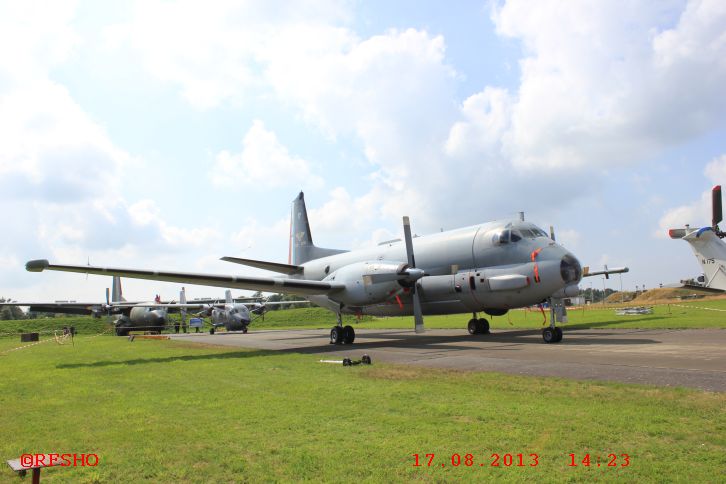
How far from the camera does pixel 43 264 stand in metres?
16.3

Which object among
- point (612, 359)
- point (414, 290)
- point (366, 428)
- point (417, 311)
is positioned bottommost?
point (612, 359)

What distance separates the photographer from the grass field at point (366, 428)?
4980mm

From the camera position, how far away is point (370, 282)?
2098 cm

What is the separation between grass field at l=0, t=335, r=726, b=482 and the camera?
498 centimetres

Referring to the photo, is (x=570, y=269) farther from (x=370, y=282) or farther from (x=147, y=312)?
(x=147, y=312)

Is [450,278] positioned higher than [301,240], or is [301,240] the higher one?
[301,240]

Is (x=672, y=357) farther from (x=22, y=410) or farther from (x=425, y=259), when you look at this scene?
(x=22, y=410)

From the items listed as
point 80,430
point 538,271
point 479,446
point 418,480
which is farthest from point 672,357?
point 80,430

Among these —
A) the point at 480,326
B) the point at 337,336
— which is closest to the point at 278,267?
the point at 337,336

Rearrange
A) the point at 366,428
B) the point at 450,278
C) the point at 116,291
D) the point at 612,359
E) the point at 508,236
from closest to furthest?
the point at 366,428
the point at 612,359
the point at 508,236
the point at 450,278
the point at 116,291

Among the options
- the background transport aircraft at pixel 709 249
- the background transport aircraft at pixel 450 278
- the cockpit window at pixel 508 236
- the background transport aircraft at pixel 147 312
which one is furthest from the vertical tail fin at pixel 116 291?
the background transport aircraft at pixel 709 249

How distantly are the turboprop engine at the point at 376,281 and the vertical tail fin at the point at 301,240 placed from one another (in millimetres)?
9326

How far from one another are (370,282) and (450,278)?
403cm

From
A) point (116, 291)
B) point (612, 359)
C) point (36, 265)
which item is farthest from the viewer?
point (116, 291)
